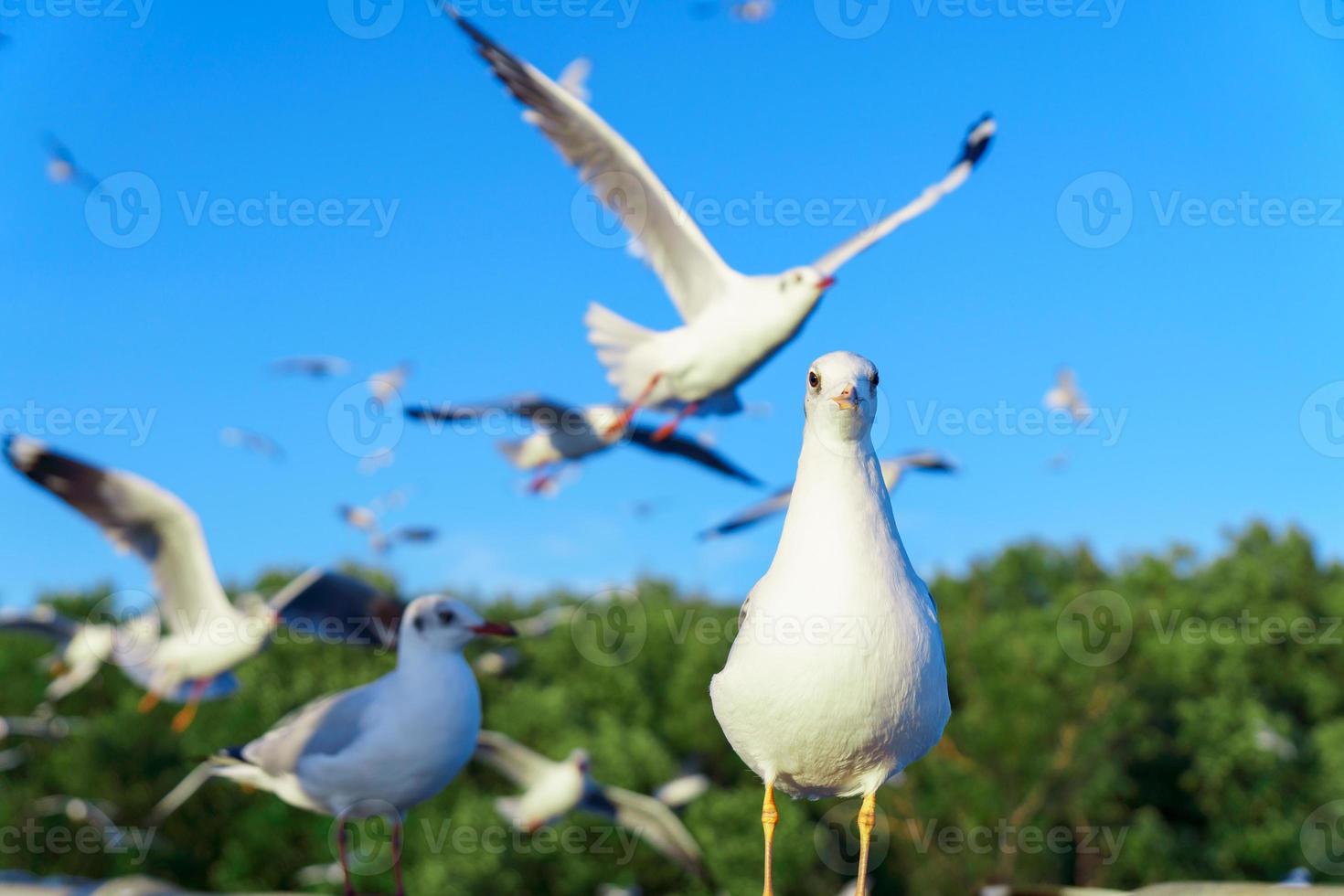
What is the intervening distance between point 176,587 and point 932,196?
16.9ft

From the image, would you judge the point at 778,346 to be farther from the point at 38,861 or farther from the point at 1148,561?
the point at 1148,561

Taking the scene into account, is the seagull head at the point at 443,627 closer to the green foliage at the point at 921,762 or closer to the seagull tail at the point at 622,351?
the seagull tail at the point at 622,351

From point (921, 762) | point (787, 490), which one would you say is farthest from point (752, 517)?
point (921, 762)

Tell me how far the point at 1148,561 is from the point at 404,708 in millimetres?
23068

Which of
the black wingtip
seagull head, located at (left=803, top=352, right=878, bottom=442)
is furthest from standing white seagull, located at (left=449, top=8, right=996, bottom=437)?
seagull head, located at (left=803, top=352, right=878, bottom=442)

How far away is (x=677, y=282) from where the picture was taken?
25.2ft

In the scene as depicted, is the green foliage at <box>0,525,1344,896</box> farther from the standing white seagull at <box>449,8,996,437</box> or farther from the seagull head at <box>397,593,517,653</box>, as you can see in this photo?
the seagull head at <box>397,593,517,653</box>

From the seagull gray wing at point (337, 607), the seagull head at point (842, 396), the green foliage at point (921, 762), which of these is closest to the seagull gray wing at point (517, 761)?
the seagull gray wing at point (337, 607)

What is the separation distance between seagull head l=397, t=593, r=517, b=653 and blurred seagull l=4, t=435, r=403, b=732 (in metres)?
1.89

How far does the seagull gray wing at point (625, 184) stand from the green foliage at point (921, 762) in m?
10.9

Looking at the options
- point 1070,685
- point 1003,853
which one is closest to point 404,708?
point 1003,853

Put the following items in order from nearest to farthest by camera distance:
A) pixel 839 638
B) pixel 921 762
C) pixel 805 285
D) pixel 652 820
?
pixel 839 638
pixel 805 285
pixel 652 820
pixel 921 762

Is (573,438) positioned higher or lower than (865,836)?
higher

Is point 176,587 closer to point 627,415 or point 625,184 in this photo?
point 627,415
